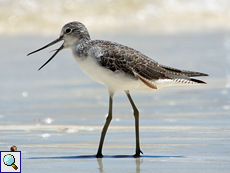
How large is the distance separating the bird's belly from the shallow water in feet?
2.66

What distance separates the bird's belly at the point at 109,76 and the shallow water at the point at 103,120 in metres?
0.81

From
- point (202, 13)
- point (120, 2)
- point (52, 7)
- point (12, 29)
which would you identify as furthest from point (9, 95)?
point (202, 13)

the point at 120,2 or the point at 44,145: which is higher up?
the point at 120,2

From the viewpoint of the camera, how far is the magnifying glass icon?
18.2ft

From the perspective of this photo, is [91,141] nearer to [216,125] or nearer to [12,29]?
[216,125]

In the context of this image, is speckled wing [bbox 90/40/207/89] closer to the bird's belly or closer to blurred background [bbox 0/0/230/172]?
the bird's belly

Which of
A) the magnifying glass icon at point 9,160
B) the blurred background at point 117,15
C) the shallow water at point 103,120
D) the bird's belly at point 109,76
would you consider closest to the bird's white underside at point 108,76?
the bird's belly at point 109,76

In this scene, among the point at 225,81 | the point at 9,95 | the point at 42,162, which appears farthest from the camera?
the point at 225,81

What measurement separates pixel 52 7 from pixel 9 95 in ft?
55.5

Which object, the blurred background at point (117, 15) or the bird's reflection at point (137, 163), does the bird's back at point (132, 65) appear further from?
the blurred background at point (117, 15)

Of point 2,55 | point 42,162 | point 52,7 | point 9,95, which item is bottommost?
point 42,162

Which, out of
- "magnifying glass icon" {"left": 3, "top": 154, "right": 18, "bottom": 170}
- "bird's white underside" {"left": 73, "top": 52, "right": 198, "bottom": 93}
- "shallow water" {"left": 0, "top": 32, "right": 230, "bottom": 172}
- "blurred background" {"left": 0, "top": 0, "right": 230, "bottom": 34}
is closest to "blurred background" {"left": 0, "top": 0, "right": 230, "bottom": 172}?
"shallow water" {"left": 0, "top": 32, "right": 230, "bottom": 172}

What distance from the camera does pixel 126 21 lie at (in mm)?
28172

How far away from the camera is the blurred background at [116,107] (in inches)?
254
